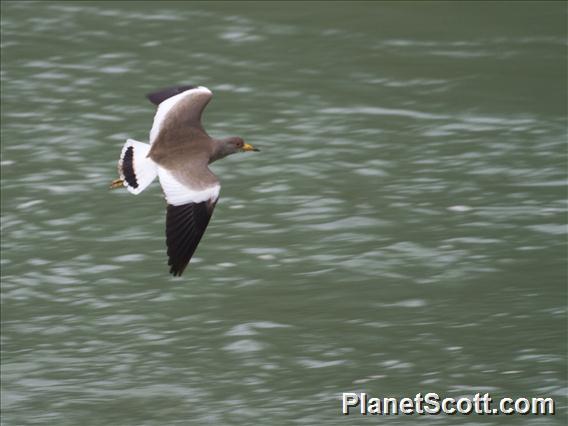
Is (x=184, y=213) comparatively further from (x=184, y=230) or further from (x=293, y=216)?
(x=293, y=216)

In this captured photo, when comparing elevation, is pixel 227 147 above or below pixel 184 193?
above

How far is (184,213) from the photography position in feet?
28.2

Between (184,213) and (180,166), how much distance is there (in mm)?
460

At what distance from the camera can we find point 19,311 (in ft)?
35.9

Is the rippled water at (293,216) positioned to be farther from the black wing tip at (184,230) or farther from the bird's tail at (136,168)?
the bird's tail at (136,168)

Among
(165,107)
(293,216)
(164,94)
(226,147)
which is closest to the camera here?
(226,147)

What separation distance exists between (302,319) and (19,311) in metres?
2.11

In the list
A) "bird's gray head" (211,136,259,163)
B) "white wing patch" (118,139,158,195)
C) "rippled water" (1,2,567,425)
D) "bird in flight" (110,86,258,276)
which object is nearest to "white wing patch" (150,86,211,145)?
"bird in flight" (110,86,258,276)

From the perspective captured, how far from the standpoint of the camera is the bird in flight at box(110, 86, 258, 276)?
27.8ft

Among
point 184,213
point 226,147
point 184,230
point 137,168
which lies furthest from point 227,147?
point 184,230

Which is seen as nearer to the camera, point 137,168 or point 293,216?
point 137,168

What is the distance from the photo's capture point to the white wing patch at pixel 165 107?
941 centimetres

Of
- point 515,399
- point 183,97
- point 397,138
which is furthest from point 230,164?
point 515,399

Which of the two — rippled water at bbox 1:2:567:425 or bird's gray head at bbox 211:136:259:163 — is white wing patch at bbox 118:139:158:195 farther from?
rippled water at bbox 1:2:567:425
